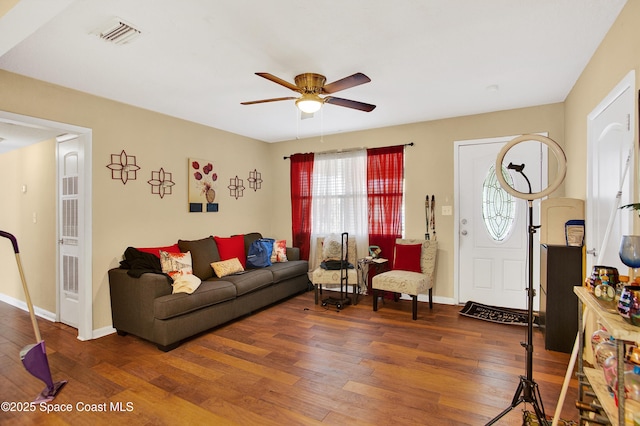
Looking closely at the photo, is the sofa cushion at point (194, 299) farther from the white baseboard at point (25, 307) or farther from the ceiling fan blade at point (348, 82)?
the ceiling fan blade at point (348, 82)

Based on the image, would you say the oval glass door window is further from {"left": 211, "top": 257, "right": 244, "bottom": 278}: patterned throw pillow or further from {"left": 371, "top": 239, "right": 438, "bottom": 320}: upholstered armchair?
{"left": 211, "top": 257, "right": 244, "bottom": 278}: patterned throw pillow

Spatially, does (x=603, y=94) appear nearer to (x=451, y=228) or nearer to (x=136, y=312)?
(x=451, y=228)

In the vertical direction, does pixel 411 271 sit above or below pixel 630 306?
below

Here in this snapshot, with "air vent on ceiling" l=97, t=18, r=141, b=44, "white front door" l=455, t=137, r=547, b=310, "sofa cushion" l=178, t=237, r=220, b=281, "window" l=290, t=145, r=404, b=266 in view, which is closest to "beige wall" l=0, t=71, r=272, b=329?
"sofa cushion" l=178, t=237, r=220, b=281

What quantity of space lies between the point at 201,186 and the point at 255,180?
1140mm

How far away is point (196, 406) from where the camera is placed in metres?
2.21

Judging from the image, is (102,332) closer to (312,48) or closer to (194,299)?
(194,299)

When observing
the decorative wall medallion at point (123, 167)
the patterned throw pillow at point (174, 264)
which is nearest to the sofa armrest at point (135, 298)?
the patterned throw pillow at point (174, 264)

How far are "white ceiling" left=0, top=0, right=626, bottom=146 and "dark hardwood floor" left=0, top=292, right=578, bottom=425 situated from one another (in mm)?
2357

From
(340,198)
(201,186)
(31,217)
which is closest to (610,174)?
(340,198)

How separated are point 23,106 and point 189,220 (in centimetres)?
199

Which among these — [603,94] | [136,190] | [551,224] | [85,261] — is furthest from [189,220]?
→ [603,94]

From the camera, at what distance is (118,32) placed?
222cm

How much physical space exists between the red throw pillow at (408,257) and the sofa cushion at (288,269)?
1411 millimetres
